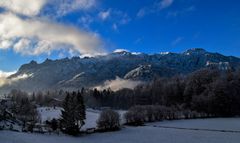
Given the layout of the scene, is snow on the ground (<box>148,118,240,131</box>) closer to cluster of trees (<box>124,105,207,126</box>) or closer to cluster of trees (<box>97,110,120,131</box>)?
cluster of trees (<box>124,105,207,126</box>)

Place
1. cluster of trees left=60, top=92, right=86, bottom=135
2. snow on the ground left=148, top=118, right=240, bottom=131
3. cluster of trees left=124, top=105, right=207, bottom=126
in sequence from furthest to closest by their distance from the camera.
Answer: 1. cluster of trees left=124, top=105, right=207, bottom=126
2. snow on the ground left=148, top=118, right=240, bottom=131
3. cluster of trees left=60, top=92, right=86, bottom=135

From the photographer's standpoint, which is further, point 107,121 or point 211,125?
point 211,125

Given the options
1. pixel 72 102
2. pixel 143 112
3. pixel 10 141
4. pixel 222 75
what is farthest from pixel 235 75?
pixel 10 141

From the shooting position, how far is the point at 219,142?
237 feet

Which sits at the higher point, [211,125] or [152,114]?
[152,114]

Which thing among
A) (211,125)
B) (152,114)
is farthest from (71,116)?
(152,114)

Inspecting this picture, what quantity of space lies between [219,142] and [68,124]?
1760 inches

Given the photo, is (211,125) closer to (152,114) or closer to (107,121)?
(152,114)

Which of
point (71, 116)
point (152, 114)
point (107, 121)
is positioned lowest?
point (107, 121)

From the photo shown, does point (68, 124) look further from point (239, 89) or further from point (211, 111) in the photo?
point (239, 89)

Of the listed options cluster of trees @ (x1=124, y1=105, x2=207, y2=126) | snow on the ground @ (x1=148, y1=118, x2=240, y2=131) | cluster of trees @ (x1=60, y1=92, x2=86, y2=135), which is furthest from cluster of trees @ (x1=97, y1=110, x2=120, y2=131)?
snow on the ground @ (x1=148, y1=118, x2=240, y2=131)

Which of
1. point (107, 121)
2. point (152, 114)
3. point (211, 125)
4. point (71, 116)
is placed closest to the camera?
point (71, 116)

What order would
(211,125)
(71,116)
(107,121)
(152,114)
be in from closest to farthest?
(71,116), (107,121), (211,125), (152,114)

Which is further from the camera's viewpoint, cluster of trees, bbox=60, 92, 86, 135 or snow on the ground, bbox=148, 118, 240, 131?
snow on the ground, bbox=148, 118, 240, 131
